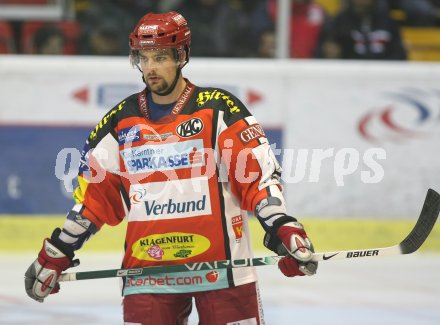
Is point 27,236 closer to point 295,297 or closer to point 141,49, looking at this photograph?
point 295,297

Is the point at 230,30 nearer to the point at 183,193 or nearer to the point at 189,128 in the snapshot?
the point at 189,128

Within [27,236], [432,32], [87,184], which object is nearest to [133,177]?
[87,184]

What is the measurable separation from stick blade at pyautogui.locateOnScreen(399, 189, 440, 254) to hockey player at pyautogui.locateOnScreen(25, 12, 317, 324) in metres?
0.43

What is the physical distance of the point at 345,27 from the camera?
340 inches

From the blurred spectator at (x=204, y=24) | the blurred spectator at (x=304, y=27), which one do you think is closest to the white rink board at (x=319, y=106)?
the blurred spectator at (x=204, y=24)

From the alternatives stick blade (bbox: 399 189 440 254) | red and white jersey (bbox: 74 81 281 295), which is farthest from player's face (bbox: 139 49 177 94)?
stick blade (bbox: 399 189 440 254)

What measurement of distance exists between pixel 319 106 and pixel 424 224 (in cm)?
424

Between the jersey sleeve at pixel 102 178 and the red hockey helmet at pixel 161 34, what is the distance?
0.94 ft

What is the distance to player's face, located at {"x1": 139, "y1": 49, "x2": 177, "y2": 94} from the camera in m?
3.90

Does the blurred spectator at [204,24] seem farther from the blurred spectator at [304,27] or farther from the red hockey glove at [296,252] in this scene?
the red hockey glove at [296,252]

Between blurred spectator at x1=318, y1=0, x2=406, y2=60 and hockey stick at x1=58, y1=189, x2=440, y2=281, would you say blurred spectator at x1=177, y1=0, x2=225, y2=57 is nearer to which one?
blurred spectator at x1=318, y1=0, x2=406, y2=60

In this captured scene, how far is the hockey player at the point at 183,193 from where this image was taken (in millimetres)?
3838

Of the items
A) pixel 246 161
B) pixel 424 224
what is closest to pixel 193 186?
pixel 246 161

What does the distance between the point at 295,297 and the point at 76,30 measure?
10.5ft
